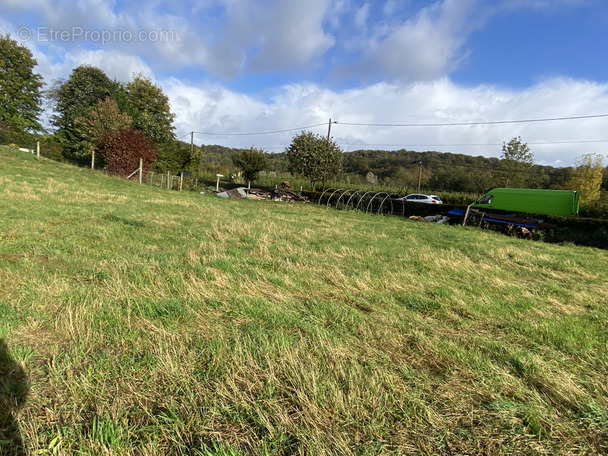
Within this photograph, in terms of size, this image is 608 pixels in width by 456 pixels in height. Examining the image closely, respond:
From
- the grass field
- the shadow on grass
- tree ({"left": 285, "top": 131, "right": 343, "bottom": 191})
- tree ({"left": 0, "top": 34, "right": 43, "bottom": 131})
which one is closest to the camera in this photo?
the shadow on grass

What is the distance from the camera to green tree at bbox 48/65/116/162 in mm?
35666

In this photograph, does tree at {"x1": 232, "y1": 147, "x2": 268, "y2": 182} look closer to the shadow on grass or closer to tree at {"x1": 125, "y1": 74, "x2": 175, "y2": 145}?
tree at {"x1": 125, "y1": 74, "x2": 175, "y2": 145}

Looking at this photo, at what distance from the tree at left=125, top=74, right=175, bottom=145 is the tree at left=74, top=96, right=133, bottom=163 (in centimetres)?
432

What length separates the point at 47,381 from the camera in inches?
71.9

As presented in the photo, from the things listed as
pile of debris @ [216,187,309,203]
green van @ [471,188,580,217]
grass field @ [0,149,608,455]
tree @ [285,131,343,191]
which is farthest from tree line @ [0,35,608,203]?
grass field @ [0,149,608,455]

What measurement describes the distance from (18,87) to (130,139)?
2462 cm

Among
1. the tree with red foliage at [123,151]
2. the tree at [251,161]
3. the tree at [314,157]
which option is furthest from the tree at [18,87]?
the tree at [314,157]

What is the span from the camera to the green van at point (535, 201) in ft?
50.9

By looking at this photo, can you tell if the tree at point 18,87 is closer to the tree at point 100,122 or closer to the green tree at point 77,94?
the green tree at point 77,94

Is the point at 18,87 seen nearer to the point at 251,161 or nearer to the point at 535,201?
the point at 251,161

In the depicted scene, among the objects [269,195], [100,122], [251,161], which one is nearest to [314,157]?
[269,195]

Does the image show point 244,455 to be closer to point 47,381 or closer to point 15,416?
point 15,416

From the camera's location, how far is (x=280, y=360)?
7.09 ft

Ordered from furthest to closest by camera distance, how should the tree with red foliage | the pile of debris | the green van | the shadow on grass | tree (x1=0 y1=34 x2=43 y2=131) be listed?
1. tree (x1=0 y1=34 x2=43 y2=131)
2. the pile of debris
3. the tree with red foliage
4. the green van
5. the shadow on grass
